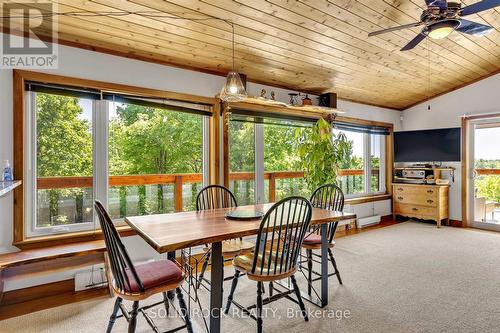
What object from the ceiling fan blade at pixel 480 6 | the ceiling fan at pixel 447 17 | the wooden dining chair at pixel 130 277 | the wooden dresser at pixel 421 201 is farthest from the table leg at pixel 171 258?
the wooden dresser at pixel 421 201

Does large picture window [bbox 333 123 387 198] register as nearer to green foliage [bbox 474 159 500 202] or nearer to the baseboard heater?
the baseboard heater

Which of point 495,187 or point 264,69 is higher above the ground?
point 264,69

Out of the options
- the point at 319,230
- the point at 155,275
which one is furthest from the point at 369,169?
the point at 155,275

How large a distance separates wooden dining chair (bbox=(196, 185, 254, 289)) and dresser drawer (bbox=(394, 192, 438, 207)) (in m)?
4.03

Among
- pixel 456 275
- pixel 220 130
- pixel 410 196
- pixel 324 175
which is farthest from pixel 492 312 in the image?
pixel 410 196

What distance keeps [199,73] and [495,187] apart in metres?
→ 5.43

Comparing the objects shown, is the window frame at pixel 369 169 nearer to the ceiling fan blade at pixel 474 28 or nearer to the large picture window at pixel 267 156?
the large picture window at pixel 267 156

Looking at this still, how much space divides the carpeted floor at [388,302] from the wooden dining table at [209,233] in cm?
34

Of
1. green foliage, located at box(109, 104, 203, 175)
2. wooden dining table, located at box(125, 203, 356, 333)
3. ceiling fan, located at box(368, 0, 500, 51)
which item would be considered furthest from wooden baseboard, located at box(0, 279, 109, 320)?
ceiling fan, located at box(368, 0, 500, 51)

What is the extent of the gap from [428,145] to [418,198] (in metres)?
1.04

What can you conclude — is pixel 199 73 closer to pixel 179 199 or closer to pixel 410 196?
pixel 179 199

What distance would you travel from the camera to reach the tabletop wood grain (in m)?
A: 1.74

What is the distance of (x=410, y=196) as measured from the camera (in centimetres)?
579

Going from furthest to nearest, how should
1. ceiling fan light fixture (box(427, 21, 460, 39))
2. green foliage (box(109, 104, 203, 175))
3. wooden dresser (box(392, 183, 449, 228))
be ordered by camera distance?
wooden dresser (box(392, 183, 449, 228)) < green foliage (box(109, 104, 203, 175)) < ceiling fan light fixture (box(427, 21, 460, 39))
